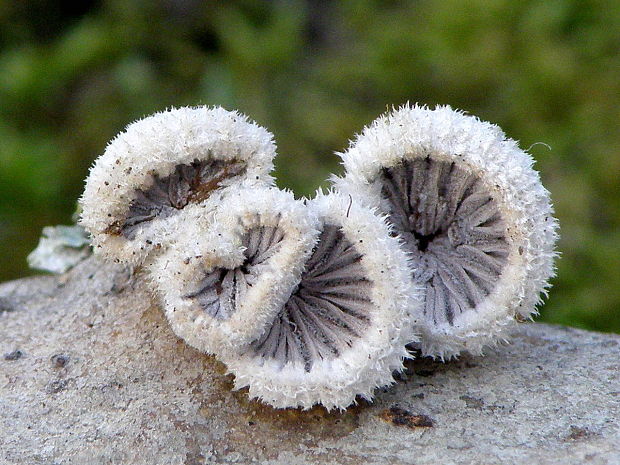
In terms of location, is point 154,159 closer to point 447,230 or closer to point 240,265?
point 240,265

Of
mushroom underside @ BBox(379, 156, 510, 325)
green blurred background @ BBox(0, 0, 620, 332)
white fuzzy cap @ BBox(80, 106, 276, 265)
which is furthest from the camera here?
green blurred background @ BBox(0, 0, 620, 332)

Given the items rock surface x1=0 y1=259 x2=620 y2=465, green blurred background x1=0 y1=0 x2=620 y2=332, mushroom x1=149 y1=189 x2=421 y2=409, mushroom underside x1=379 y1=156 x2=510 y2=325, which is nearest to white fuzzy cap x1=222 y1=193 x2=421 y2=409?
mushroom x1=149 y1=189 x2=421 y2=409

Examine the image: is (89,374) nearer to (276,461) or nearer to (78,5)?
(276,461)

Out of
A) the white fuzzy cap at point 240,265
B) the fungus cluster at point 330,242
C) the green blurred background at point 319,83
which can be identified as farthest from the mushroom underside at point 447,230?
the green blurred background at point 319,83

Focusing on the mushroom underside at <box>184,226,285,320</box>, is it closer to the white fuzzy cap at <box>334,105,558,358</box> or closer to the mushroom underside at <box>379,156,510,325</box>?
the white fuzzy cap at <box>334,105,558,358</box>

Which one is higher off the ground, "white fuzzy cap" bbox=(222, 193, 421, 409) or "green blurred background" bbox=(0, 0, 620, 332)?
"green blurred background" bbox=(0, 0, 620, 332)

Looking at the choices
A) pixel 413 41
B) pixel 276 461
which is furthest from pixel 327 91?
pixel 276 461
